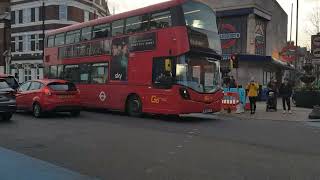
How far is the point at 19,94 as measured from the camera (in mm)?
20000

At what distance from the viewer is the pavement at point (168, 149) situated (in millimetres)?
8120

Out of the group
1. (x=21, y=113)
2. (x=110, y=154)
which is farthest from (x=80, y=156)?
(x=21, y=113)

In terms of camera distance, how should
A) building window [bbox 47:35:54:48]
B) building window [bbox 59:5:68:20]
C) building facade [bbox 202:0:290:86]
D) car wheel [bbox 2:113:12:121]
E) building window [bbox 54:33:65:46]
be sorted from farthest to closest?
building window [bbox 59:5:68:20]
building facade [bbox 202:0:290:86]
building window [bbox 47:35:54:48]
building window [bbox 54:33:65:46]
car wheel [bbox 2:113:12:121]

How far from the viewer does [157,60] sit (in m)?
17.8

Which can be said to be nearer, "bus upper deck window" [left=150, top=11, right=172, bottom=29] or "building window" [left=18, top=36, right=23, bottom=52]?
"bus upper deck window" [left=150, top=11, right=172, bottom=29]

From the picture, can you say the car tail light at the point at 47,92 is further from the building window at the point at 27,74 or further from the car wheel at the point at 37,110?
the building window at the point at 27,74

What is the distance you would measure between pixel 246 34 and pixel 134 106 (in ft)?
62.2

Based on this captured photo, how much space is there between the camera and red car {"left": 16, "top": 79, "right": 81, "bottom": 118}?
18.5m

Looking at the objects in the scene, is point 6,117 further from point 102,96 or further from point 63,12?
point 63,12

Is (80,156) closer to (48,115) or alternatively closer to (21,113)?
(48,115)

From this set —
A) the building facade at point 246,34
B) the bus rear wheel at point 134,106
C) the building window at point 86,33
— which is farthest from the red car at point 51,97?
the building facade at point 246,34

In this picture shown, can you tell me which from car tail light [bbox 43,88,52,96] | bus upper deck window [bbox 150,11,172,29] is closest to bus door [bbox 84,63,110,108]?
car tail light [bbox 43,88,52,96]

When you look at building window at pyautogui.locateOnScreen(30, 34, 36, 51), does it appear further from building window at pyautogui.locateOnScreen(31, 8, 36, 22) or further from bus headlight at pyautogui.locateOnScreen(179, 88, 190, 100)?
bus headlight at pyautogui.locateOnScreen(179, 88, 190, 100)

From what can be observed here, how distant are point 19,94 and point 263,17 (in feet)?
75.7
